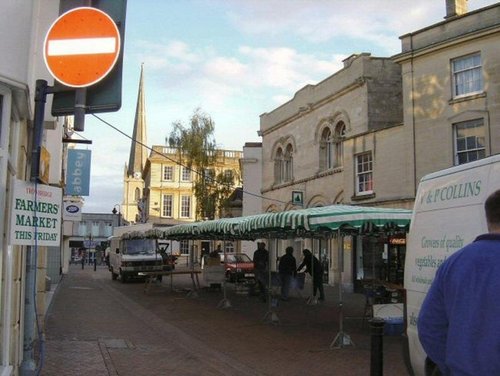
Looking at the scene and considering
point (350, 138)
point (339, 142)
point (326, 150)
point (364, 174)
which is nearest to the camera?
point (364, 174)

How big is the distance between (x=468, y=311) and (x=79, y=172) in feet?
69.3

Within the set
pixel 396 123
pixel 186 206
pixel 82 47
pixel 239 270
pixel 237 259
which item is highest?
pixel 396 123

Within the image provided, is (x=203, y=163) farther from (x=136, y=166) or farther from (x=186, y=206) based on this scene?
(x=136, y=166)

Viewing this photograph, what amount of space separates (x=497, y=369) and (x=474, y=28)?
64.2 ft

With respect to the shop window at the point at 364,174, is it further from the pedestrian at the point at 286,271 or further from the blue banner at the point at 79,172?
the blue banner at the point at 79,172

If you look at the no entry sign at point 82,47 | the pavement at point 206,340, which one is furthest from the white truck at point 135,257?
the no entry sign at point 82,47

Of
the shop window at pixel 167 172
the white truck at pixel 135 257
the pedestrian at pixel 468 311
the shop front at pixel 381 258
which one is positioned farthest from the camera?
the shop window at pixel 167 172

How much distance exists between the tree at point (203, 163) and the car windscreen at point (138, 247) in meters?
13.5

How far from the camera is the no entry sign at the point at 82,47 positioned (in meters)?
5.04

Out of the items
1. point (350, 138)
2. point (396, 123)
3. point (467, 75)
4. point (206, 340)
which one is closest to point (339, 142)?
point (350, 138)

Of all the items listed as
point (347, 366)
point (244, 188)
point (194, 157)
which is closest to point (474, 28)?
point (347, 366)

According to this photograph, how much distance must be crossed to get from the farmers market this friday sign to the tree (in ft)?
127

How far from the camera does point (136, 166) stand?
342 feet

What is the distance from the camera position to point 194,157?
45.2 metres
